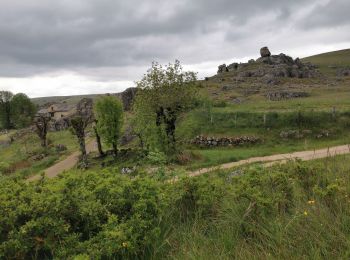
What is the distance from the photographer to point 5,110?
103938 millimetres

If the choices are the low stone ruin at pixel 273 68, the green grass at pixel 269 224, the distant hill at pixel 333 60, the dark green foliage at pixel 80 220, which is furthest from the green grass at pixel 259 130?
the distant hill at pixel 333 60

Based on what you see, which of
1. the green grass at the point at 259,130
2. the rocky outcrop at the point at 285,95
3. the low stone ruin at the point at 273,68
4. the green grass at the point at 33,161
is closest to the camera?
the green grass at the point at 259,130

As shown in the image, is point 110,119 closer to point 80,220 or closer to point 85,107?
point 80,220

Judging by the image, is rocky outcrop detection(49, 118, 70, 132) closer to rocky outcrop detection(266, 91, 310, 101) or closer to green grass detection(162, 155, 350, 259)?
rocky outcrop detection(266, 91, 310, 101)

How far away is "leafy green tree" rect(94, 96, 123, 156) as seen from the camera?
120 ft

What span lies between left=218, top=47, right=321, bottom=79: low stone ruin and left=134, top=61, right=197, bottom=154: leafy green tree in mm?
55461

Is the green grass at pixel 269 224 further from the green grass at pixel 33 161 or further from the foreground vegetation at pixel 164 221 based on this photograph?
the green grass at pixel 33 161

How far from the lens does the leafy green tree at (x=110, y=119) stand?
36.5 metres

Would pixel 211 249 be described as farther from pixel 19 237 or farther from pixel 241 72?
pixel 241 72

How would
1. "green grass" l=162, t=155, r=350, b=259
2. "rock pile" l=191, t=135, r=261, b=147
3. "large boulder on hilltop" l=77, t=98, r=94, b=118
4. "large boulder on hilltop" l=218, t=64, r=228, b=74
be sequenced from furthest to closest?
"large boulder on hilltop" l=218, t=64, r=228, b=74, "large boulder on hilltop" l=77, t=98, r=94, b=118, "rock pile" l=191, t=135, r=261, b=147, "green grass" l=162, t=155, r=350, b=259

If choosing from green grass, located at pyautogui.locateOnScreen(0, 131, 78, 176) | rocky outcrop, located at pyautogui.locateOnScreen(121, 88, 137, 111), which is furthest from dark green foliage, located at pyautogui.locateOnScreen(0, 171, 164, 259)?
rocky outcrop, located at pyautogui.locateOnScreen(121, 88, 137, 111)

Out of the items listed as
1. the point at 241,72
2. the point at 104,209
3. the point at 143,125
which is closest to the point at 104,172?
the point at 104,209

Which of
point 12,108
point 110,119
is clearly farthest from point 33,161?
point 12,108

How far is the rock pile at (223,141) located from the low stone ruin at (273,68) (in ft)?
178
